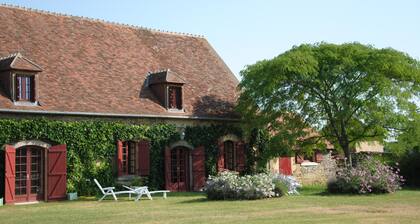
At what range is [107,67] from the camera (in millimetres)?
23547

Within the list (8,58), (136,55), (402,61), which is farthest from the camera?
(136,55)

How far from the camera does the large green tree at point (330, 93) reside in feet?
71.5

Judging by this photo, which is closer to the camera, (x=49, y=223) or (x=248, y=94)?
(x=49, y=223)

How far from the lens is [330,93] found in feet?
74.9

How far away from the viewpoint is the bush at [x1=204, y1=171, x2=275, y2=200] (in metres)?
17.6

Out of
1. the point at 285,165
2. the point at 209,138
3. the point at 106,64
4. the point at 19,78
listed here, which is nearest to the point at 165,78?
the point at 106,64

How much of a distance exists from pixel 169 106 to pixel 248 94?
3346 mm

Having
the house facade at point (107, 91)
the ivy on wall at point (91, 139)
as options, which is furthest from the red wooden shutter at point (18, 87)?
the ivy on wall at point (91, 139)

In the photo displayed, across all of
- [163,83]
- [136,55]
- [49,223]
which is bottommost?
[49,223]

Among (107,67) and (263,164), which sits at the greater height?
(107,67)

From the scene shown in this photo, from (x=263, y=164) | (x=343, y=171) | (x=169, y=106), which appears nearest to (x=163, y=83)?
(x=169, y=106)

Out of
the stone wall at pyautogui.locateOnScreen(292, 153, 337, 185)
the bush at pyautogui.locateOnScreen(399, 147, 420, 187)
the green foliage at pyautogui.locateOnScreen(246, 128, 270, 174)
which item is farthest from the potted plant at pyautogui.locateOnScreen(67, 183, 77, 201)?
the bush at pyautogui.locateOnScreen(399, 147, 420, 187)

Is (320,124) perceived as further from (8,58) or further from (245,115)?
(8,58)

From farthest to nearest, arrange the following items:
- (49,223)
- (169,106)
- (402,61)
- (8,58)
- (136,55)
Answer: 1. (136,55)
2. (169,106)
3. (402,61)
4. (8,58)
5. (49,223)
